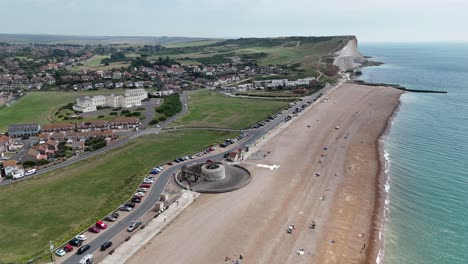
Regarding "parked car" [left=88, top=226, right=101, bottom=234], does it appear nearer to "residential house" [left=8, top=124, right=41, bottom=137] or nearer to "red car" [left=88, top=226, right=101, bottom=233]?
"red car" [left=88, top=226, right=101, bottom=233]

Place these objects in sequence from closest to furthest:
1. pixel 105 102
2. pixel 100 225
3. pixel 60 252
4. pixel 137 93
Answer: pixel 60 252 → pixel 100 225 → pixel 105 102 → pixel 137 93

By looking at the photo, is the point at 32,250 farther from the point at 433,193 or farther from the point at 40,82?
the point at 40,82

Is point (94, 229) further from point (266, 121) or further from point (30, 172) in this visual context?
point (266, 121)

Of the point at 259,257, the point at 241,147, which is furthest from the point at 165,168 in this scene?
the point at 259,257

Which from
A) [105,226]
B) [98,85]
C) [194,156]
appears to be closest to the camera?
[105,226]

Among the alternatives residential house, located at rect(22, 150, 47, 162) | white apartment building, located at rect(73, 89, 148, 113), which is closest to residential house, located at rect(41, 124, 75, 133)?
residential house, located at rect(22, 150, 47, 162)

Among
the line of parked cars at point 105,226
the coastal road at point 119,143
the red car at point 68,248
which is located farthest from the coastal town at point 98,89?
the red car at point 68,248

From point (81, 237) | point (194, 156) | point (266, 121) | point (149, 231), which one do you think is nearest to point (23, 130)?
point (194, 156)
